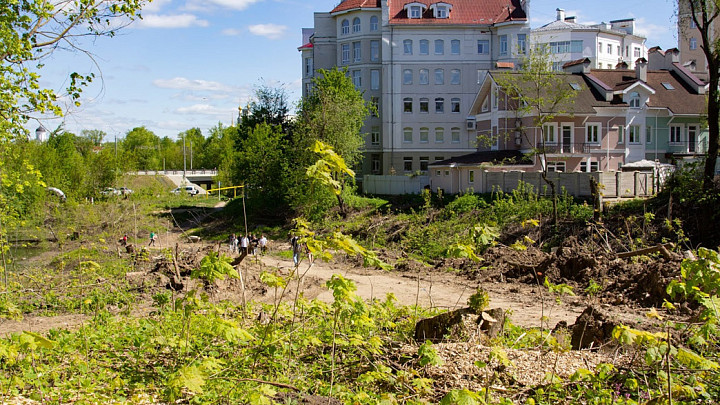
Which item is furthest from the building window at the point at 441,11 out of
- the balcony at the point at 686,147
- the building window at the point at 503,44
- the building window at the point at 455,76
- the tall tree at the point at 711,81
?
the tall tree at the point at 711,81

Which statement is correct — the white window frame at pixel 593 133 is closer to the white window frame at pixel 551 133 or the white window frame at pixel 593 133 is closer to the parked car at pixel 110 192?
the white window frame at pixel 551 133

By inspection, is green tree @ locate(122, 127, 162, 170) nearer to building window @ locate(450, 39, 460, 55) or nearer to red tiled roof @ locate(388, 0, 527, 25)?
red tiled roof @ locate(388, 0, 527, 25)

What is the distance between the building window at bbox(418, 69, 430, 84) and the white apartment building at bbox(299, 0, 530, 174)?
89mm

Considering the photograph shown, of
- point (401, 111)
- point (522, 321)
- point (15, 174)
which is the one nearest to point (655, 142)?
point (401, 111)

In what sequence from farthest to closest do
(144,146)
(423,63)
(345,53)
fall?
(144,146) → (345,53) → (423,63)

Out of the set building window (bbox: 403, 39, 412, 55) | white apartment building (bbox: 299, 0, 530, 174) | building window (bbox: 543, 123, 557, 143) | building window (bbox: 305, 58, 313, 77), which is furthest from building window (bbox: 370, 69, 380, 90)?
building window (bbox: 543, 123, 557, 143)

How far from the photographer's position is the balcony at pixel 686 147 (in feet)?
158

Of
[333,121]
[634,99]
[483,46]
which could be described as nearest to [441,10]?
[483,46]

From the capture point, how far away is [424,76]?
5600 centimetres

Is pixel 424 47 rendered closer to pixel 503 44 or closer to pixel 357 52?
pixel 357 52

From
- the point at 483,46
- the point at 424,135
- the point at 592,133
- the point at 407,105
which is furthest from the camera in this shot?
the point at 424,135

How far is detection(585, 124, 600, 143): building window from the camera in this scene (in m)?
43.1

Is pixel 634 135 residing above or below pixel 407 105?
below

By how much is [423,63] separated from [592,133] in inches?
713
